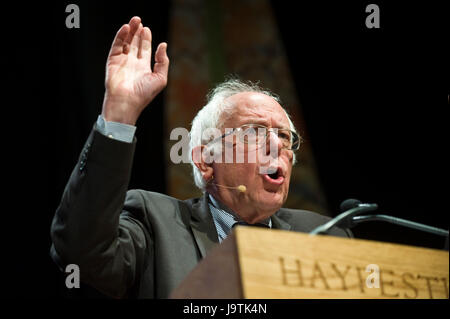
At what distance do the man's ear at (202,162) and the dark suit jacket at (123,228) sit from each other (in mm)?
138

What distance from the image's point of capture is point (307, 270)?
1209 mm

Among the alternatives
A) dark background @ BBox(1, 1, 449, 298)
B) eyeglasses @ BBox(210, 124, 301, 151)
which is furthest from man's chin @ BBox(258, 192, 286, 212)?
dark background @ BBox(1, 1, 449, 298)

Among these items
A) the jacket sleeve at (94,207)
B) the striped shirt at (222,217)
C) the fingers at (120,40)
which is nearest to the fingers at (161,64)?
the fingers at (120,40)

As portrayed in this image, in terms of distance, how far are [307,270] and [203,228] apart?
87cm

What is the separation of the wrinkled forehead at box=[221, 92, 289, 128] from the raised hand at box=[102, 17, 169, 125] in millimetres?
490

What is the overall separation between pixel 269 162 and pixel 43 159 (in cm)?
131

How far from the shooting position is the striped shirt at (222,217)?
6.97 feet

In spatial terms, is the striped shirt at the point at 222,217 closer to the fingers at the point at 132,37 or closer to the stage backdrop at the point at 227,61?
the fingers at the point at 132,37

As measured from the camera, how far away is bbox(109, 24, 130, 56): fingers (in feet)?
5.99

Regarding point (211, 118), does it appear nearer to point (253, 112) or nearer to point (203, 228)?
point (253, 112)

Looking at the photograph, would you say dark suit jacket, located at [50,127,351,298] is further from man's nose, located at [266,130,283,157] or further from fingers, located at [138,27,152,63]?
fingers, located at [138,27,152,63]

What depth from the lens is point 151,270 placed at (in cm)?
191

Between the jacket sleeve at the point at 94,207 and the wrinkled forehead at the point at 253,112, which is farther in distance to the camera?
the wrinkled forehead at the point at 253,112

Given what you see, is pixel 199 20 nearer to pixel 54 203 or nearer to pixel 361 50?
pixel 361 50
